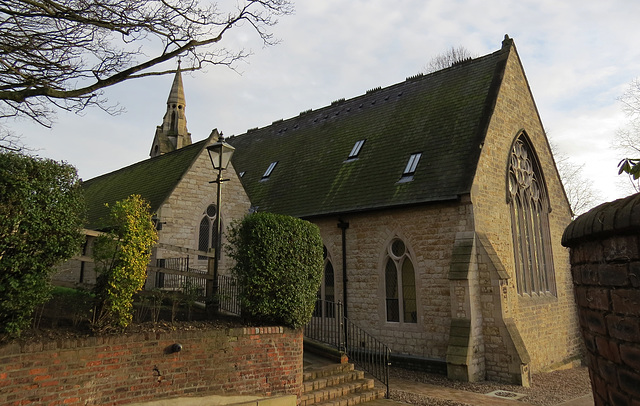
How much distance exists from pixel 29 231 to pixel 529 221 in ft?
49.9

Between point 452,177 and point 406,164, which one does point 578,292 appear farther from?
point 406,164

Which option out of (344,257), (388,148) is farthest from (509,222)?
(344,257)

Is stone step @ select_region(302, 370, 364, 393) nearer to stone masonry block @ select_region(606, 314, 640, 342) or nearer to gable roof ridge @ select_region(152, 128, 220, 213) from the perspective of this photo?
stone masonry block @ select_region(606, 314, 640, 342)

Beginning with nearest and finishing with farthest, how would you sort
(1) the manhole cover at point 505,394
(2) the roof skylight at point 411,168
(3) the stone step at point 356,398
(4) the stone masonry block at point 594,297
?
(4) the stone masonry block at point 594,297 < (3) the stone step at point 356,398 < (1) the manhole cover at point 505,394 < (2) the roof skylight at point 411,168

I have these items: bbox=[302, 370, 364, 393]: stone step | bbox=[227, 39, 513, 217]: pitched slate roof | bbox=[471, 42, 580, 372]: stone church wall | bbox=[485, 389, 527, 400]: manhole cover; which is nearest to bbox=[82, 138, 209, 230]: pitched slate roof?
bbox=[227, 39, 513, 217]: pitched slate roof

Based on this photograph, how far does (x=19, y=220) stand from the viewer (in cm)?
508

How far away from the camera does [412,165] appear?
1454cm

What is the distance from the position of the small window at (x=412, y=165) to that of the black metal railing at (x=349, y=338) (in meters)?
5.05

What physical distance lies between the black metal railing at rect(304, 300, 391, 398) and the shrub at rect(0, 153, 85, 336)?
769 centimetres

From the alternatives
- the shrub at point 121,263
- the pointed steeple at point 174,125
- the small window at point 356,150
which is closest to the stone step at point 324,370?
the shrub at point 121,263

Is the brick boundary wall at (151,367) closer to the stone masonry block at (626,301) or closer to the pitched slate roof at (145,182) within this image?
the stone masonry block at (626,301)

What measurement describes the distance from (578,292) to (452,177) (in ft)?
32.3

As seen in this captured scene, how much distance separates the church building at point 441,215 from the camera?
1184 centimetres

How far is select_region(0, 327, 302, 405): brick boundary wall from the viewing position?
510cm
